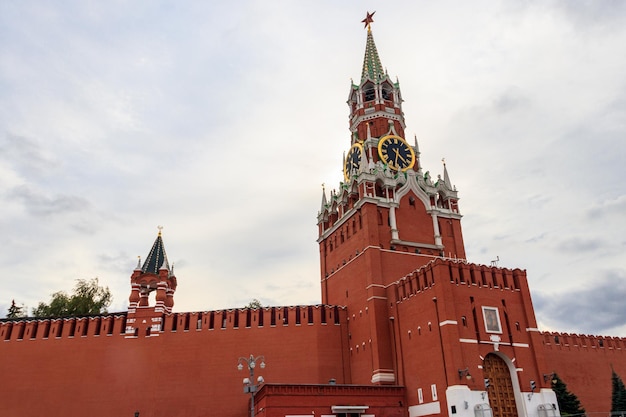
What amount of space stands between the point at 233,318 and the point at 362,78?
27.9 m

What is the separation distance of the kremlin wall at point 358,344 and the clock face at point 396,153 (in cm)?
21

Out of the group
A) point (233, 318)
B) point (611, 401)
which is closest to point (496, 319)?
point (611, 401)

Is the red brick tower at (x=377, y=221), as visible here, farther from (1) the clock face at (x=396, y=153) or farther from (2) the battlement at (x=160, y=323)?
(2) the battlement at (x=160, y=323)

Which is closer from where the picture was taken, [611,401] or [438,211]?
[611,401]

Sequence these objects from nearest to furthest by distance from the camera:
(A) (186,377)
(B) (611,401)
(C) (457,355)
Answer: (C) (457,355) < (A) (186,377) < (B) (611,401)

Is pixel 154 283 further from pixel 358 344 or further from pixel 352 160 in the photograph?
pixel 352 160

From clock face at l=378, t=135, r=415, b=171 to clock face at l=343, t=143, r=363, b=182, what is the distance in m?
2.05

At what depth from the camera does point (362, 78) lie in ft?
176

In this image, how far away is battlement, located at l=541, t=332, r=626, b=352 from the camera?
134 feet

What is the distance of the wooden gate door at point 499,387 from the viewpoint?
30031 mm

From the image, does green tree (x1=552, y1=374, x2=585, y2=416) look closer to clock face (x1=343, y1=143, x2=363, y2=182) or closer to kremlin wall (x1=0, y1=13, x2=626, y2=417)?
kremlin wall (x1=0, y1=13, x2=626, y2=417)

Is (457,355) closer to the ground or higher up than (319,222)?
closer to the ground

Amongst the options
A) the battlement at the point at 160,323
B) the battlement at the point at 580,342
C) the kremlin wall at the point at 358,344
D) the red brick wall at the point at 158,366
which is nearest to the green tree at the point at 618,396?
the kremlin wall at the point at 358,344

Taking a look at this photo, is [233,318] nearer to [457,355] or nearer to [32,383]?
[32,383]
